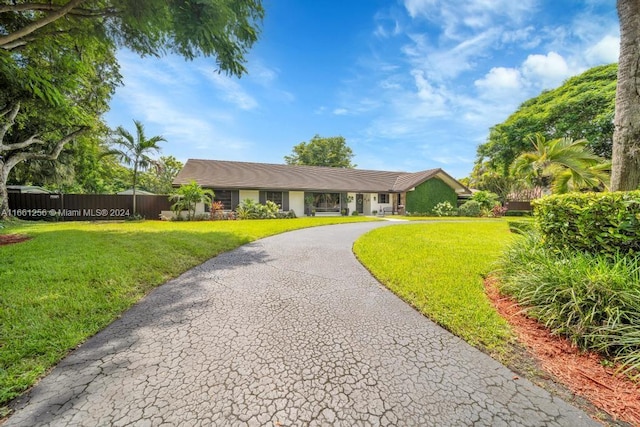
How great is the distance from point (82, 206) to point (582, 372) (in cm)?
2217

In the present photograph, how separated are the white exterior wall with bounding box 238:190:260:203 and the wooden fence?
16.1ft

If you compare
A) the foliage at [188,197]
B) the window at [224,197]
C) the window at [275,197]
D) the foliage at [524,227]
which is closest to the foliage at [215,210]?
the foliage at [188,197]

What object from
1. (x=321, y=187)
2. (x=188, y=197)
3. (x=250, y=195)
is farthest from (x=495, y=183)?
(x=188, y=197)

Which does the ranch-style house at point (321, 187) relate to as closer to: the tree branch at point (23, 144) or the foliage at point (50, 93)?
the foliage at point (50, 93)

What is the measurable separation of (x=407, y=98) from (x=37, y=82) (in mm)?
13919

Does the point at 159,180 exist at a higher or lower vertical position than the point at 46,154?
higher

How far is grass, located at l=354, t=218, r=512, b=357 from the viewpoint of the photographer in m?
2.98

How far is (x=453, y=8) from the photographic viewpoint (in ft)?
23.7

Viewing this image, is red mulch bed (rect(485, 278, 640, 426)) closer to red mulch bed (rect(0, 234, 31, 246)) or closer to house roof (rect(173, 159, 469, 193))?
red mulch bed (rect(0, 234, 31, 246))

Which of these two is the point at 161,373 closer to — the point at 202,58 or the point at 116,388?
the point at 116,388

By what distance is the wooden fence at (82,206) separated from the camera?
14695 millimetres

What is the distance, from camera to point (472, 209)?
73.9 feet

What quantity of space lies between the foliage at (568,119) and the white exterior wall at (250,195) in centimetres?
1893

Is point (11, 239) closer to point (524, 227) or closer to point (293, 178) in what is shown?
point (524, 227)
